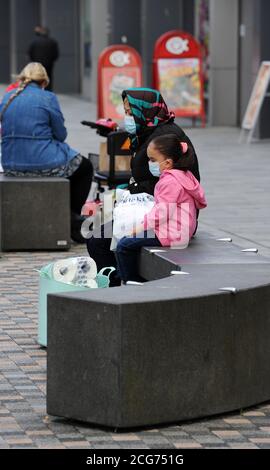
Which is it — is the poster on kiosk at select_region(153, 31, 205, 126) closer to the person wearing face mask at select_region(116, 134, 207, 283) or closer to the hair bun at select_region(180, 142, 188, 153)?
the hair bun at select_region(180, 142, 188, 153)

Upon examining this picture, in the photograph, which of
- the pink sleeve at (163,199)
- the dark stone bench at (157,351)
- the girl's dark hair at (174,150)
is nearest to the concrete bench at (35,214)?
the girl's dark hair at (174,150)

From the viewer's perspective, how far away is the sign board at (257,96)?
20625mm

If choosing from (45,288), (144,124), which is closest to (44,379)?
(45,288)

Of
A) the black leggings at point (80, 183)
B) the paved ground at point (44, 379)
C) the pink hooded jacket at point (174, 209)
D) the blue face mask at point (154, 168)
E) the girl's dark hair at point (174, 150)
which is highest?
the girl's dark hair at point (174, 150)

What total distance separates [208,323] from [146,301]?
0.37 m

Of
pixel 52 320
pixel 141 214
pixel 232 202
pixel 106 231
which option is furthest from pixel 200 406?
pixel 232 202

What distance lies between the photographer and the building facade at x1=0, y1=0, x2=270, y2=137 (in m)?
22.8

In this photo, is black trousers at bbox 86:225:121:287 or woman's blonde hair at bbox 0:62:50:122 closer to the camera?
black trousers at bbox 86:225:121:287

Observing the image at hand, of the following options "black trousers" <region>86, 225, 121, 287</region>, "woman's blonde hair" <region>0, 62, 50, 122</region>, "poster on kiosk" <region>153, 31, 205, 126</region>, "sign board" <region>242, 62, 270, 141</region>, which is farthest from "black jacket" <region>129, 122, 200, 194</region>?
"poster on kiosk" <region>153, 31, 205, 126</region>

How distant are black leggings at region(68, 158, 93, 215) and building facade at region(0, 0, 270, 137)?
31.3ft

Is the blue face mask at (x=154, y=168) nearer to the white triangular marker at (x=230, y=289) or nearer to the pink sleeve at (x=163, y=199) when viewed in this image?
the pink sleeve at (x=163, y=199)

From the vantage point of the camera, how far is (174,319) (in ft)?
19.9

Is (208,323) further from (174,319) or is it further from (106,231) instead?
(106,231)

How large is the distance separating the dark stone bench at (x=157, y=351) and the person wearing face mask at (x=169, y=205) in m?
1.10
